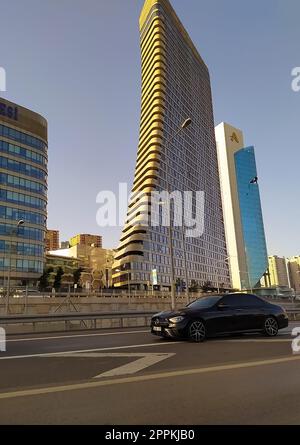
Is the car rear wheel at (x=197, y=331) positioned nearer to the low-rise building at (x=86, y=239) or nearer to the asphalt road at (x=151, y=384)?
the asphalt road at (x=151, y=384)

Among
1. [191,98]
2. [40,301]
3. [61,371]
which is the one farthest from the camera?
[191,98]

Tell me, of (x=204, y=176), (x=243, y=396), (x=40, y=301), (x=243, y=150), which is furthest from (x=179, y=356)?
(x=243, y=150)

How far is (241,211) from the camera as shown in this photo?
172 meters

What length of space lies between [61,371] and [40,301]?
2711cm

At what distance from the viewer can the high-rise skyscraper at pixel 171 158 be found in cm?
10644

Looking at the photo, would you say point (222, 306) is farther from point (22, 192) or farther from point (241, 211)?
point (241, 211)

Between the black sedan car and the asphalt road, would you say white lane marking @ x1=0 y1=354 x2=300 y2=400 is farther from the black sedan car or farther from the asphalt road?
the black sedan car

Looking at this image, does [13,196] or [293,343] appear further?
[13,196]

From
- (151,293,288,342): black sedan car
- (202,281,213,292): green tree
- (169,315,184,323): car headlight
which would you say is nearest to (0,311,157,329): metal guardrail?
(151,293,288,342): black sedan car

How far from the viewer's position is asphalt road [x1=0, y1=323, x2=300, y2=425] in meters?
4.34

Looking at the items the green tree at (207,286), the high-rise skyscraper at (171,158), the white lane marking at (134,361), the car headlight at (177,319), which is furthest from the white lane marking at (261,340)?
the green tree at (207,286)

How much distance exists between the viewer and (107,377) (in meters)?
6.17

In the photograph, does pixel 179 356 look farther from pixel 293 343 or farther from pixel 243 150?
pixel 243 150

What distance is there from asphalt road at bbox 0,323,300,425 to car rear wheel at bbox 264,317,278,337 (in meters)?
1.90
